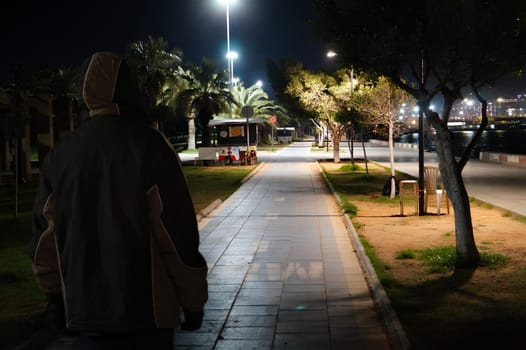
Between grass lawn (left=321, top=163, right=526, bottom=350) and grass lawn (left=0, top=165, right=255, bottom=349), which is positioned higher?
grass lawn (left=0, top=165, right=255, bottom=349)

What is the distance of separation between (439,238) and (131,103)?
28.5 feet

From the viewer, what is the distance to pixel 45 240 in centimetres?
247

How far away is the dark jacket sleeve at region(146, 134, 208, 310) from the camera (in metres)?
2.38

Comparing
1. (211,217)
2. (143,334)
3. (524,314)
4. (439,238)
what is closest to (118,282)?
(143,334)

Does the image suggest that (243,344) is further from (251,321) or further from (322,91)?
(322,91)

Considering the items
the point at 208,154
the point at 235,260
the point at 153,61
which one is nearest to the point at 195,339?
the point at 235,260

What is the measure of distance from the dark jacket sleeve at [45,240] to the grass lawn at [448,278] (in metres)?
3.25

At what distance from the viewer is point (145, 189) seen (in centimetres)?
237

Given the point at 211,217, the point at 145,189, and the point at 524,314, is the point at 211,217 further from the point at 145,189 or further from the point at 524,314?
the point at 145,189

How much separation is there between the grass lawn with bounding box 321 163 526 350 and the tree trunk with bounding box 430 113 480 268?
196 millimetres

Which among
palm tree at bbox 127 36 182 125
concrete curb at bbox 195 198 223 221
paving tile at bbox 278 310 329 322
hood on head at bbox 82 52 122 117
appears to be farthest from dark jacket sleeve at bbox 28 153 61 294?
palm tree at bbox 127 36 182 125

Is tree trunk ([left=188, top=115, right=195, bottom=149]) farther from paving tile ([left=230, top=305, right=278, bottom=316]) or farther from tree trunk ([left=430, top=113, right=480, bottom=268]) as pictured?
→ paving tile ([left=230, top=305, right=278, bottom=316])

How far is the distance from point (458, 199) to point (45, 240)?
261 inches

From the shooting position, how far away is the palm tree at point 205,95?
152ft
